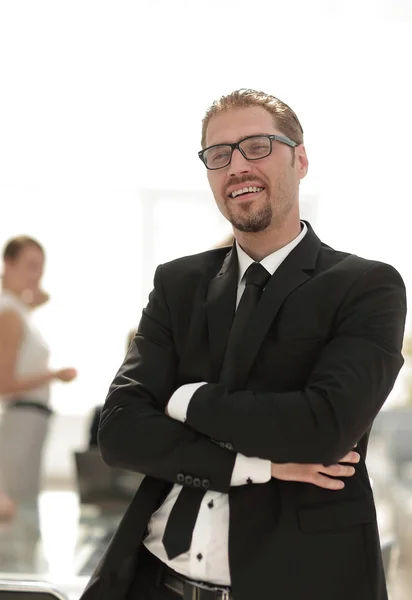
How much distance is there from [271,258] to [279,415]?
385mm

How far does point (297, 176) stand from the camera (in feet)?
5.60

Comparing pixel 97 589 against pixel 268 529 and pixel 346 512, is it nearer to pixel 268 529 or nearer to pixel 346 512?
pixel 268 529

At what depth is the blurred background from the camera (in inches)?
129

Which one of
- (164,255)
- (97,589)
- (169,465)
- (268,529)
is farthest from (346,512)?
(164,255)

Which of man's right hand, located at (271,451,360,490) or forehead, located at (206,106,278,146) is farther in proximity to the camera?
forehead, located at (206,106,278,146)

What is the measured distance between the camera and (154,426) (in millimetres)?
1496

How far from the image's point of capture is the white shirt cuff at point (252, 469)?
1419 millimetres

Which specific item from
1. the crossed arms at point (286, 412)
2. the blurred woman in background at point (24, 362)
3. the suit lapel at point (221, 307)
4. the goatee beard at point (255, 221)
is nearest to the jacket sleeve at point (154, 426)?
the crossed arms at point (286, 412)

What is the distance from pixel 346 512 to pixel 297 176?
73 cm

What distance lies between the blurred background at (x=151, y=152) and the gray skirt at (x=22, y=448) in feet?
0.21

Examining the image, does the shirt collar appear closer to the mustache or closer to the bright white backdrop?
the mustache

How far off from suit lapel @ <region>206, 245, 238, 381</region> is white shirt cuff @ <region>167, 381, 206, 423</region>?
0.08m

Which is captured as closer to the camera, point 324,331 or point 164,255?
point 324,331

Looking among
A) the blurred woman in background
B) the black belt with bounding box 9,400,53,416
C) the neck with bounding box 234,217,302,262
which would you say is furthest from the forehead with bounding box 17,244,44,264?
the neck with bounding box 234,217,302,262
